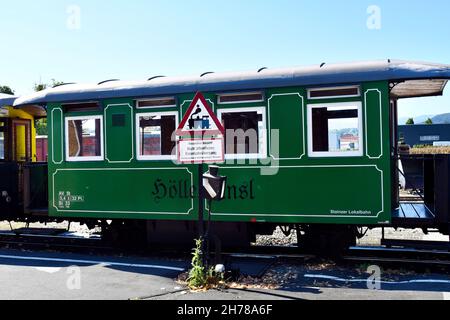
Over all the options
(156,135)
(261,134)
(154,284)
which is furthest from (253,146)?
(154,284)

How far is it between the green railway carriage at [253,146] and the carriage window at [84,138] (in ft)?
0.07

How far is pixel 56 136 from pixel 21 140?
255 centimetres

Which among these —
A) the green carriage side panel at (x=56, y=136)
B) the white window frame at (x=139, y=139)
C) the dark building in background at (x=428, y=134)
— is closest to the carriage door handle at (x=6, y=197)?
the green carriage side panel at (x=56, y=136)

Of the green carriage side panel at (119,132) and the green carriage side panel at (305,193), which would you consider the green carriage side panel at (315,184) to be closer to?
the green carriage side panel at (305,193)

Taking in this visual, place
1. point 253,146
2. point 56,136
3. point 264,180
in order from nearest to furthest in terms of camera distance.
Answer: point 264,180 → point 253,146 → point 56,136

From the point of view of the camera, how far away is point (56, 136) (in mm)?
9688

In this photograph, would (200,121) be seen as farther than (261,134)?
Answer: No

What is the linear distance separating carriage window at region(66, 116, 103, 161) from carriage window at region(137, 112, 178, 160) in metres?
0.88

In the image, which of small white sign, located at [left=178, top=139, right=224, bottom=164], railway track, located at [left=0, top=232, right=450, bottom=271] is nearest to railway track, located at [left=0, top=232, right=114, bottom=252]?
railway track, located at [left=0, top=232, right=450, bottom=271]

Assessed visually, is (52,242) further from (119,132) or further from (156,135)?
(156,135)

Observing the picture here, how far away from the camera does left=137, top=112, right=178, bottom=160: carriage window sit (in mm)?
8812

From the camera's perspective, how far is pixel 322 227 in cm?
832
